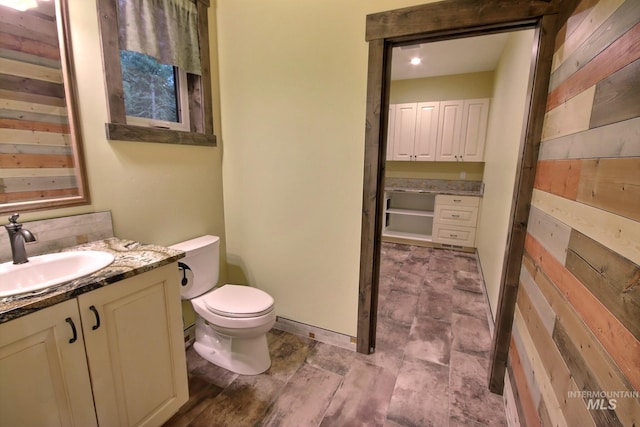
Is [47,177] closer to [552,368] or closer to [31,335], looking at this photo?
[31,335]

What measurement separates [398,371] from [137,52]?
2532 millimetres

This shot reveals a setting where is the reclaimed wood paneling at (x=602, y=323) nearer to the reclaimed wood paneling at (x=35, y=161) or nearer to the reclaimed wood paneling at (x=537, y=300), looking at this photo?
the reclaimed wood paneling at (x=537, y=300)

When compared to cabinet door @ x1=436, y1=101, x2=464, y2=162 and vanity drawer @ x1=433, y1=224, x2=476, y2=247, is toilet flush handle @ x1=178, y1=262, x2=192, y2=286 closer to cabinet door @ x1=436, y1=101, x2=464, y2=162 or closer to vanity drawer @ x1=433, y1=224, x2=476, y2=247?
vanity drawer @ x1=433, y1=224, x2=476, y2=247

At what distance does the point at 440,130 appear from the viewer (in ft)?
14.2

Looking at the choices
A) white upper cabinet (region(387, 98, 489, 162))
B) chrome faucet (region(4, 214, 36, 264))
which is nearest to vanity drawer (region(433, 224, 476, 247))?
white upper cabinet (region(387, 98, 489, 162))

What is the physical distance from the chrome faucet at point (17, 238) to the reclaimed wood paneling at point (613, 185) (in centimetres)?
195

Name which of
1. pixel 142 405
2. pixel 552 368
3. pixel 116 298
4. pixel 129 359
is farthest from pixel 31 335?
pixel 552 368

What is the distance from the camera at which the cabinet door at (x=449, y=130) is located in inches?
164

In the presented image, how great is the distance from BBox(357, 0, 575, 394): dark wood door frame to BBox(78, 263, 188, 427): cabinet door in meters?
1.16

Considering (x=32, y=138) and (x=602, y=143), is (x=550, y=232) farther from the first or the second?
(x=32, y=138)

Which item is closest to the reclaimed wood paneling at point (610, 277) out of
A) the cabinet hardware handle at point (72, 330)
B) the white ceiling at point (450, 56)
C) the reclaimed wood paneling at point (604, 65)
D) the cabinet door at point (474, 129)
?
the reclaimed wood paneling at point (604, 65)

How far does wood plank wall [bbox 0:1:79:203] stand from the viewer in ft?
4.03

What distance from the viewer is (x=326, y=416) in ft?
5.08

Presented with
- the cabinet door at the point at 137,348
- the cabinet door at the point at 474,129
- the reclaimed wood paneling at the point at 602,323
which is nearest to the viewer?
the reclaimed wood paneling at the point at 602,323
